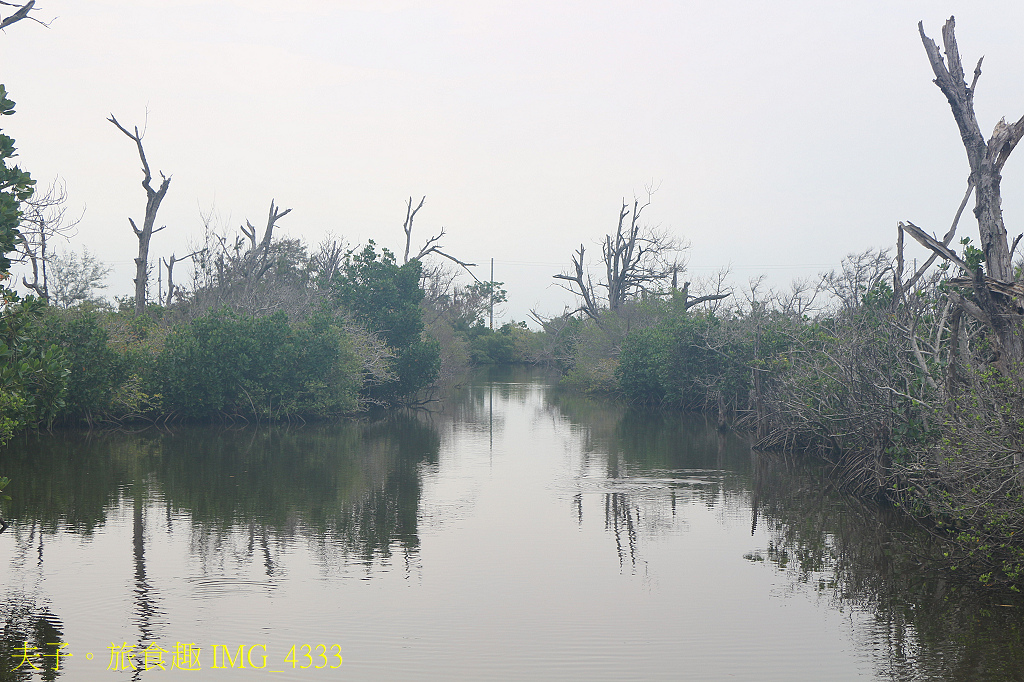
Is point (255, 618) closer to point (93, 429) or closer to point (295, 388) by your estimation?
point (93, 429)

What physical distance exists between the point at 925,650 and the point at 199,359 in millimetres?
19503

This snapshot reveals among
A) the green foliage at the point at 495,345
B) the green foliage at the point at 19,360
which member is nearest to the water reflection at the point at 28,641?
the green foliage at the point at 19,360

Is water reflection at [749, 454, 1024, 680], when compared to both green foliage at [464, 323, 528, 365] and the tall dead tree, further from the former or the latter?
green foliage at [464, 323, 528, 365]

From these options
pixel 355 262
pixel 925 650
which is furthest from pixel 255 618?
pixel 355 262

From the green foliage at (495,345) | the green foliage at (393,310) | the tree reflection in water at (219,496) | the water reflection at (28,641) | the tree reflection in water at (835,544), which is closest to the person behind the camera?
the water reflection at (28,641)

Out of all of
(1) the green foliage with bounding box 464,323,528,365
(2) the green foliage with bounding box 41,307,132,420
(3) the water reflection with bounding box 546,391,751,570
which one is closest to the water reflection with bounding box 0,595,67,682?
(3) the water reflection with bounding box 546,391,751,570

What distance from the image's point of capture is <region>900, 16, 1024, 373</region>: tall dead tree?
997 centimetres

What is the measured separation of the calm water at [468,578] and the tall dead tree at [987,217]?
275cm

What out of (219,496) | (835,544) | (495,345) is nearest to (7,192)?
(219,496)

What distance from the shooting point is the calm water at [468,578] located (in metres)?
6.99

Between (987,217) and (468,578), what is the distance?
741cm

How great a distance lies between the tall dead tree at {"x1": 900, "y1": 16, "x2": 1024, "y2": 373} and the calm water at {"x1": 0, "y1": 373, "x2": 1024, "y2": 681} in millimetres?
2749

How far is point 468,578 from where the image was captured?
9328 mm

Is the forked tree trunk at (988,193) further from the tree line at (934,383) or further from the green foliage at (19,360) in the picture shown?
the green foliage at (19,360)
